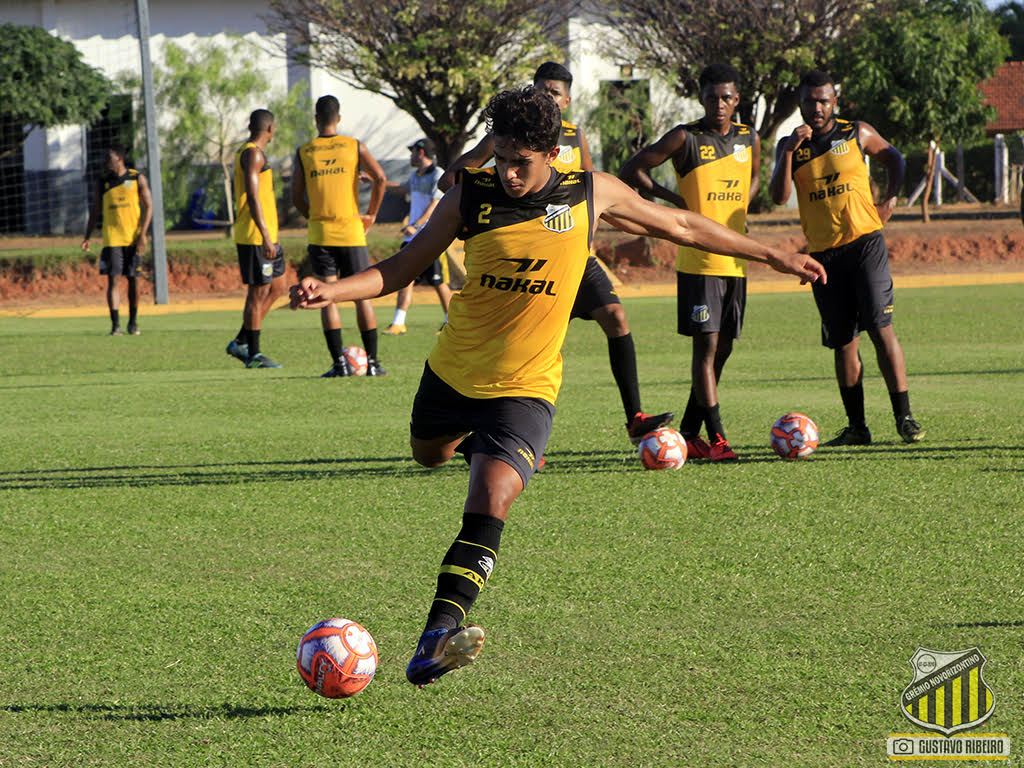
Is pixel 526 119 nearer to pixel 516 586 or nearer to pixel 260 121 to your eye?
pixel 516 586

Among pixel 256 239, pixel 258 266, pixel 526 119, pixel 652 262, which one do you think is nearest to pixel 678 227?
pixel 526 119

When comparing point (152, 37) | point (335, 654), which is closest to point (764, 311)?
point (335, 654)

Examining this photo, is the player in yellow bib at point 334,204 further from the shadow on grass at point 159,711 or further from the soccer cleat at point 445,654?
the soccer cleat at point 445,654

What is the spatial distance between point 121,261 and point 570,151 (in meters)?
11.5

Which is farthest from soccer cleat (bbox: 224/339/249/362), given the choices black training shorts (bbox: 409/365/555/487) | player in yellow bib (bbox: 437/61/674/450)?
black training shorts (bbox: 409/365/555/487)

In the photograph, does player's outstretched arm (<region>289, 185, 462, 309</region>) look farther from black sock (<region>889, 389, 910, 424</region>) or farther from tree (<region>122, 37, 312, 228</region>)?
tree (<region>122, 37, 312, 228</region>)

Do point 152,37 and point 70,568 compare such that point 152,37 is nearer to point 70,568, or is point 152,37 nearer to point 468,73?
point 468,73

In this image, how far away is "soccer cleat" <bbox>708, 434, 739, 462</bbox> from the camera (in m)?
8.18

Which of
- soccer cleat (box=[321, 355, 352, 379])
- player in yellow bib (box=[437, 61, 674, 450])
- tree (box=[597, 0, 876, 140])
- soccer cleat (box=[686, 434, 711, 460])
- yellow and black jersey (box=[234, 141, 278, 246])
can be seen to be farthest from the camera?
tree (box=[597, 0, 876, 140])

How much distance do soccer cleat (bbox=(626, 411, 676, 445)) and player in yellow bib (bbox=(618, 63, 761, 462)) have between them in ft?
1.16

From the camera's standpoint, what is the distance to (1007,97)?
5888cm

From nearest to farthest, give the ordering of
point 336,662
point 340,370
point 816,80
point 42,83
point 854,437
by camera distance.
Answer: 1. point 336,662
2. point 816,80
3. point 854,437
4. point 340,370
5. point 42,83

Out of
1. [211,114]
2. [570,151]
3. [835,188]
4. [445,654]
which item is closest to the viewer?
[445,654]

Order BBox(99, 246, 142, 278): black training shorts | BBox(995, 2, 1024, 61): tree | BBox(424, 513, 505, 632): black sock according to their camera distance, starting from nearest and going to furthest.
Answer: BBox(424, 513, 505, 632): black sock, BBox(99, 246, 142, 278): black training shorts, BBox(995, 2, 1024, 61): tree
